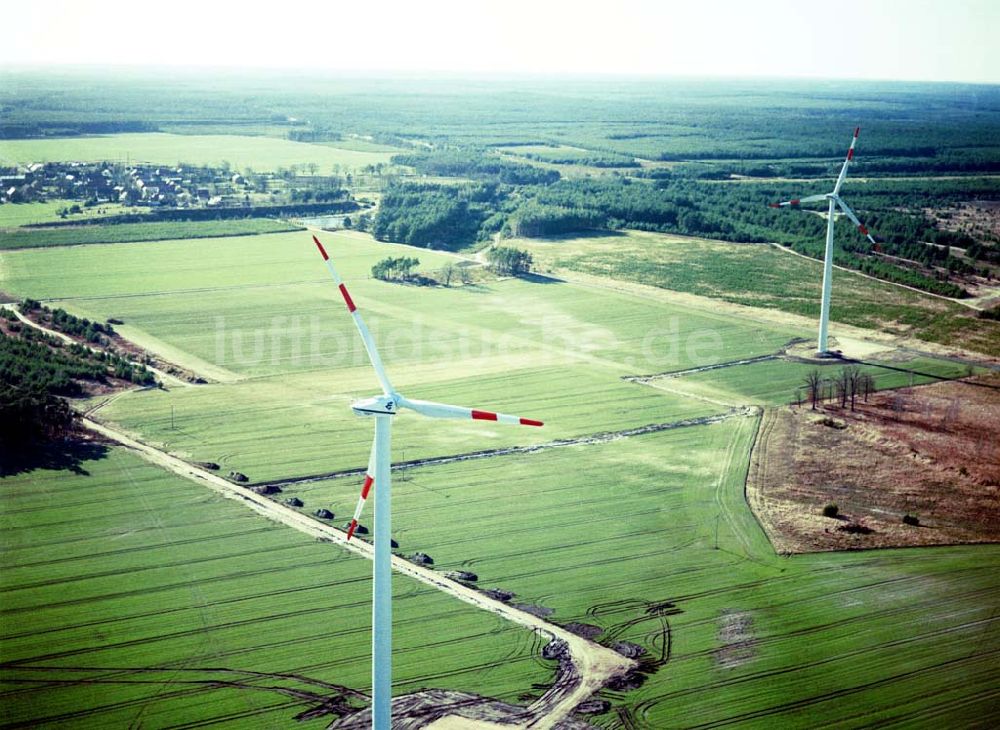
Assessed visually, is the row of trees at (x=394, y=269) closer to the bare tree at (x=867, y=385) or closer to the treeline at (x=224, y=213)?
the treeline at (x=224, y=213)

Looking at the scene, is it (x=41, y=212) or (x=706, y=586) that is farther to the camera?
(x=41, y=212)

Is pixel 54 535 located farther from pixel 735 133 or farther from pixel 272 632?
pixel 735 133

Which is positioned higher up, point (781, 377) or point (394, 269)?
point (394, 269)

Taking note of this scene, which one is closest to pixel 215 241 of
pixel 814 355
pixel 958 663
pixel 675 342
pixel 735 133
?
pixel 675 342

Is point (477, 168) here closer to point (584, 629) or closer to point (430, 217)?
point (430, 217)

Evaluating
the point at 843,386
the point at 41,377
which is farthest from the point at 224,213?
the point at 843,386

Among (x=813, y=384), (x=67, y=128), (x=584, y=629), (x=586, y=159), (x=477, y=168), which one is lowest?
(x=584, y=629)

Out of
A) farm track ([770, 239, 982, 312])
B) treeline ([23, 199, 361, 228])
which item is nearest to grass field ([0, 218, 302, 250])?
treeline ([23, 199, 361, 228])

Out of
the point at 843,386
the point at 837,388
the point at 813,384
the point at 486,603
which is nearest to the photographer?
the point at 486,603

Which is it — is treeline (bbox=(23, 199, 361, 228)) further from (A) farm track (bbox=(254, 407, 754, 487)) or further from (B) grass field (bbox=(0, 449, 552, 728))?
(B) grass field (bbox=(0, 449, 552, 728))
